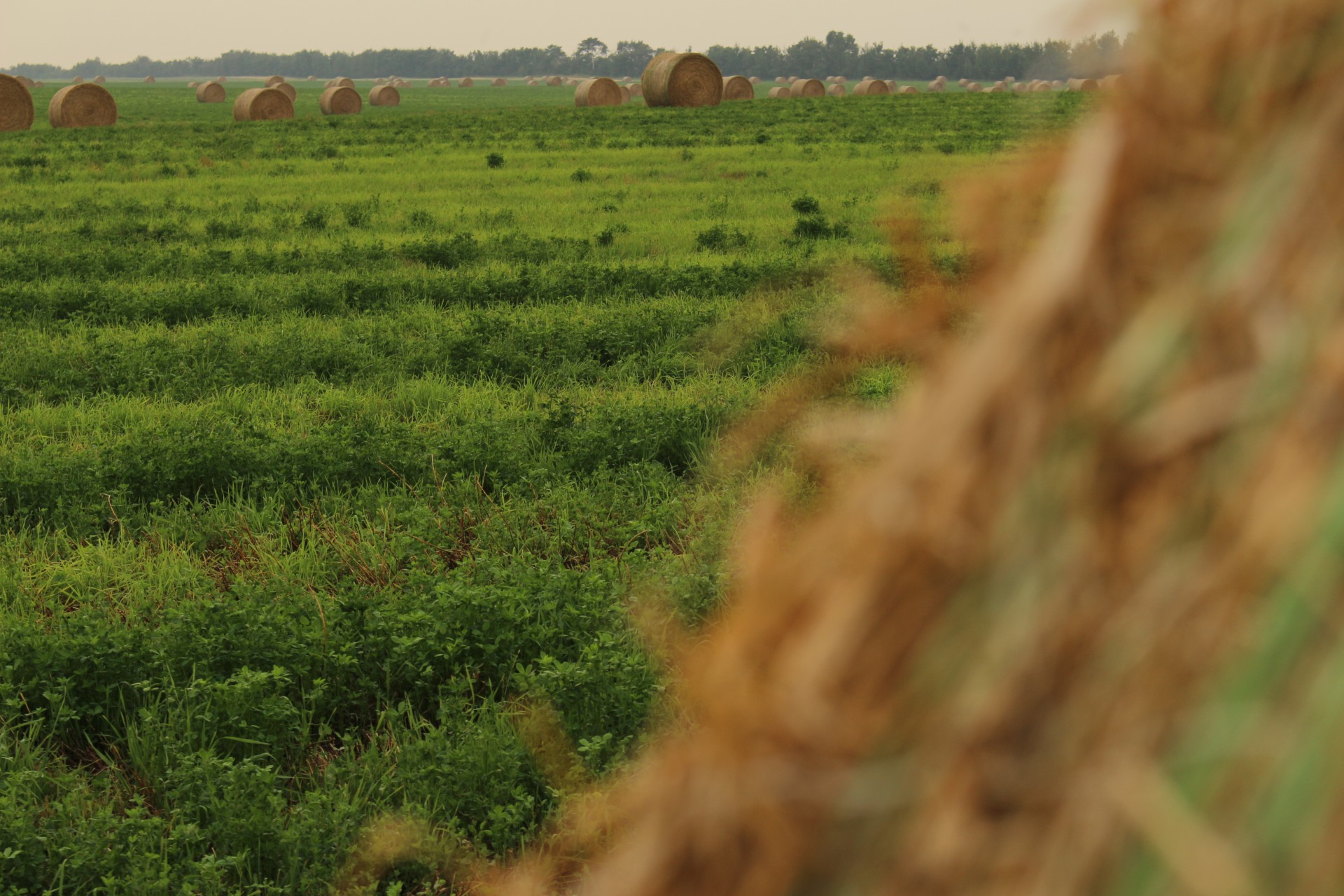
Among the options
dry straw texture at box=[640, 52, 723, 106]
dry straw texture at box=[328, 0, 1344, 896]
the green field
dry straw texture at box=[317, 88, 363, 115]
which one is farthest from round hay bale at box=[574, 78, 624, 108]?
dry straw texture at box=[328, 0, 1344, 896]

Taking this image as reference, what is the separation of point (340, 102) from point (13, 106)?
13.2 meters

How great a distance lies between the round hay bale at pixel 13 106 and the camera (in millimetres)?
29188

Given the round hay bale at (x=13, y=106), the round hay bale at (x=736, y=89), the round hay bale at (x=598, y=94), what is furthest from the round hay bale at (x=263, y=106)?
the round hay bale at (x=736, y=89)

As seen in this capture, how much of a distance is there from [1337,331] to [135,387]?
8.23 meters

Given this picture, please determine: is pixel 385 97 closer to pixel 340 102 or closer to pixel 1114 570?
pixel 340 102

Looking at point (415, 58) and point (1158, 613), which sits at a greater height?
point (415, 58)

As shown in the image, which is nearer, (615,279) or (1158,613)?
(1158,613)

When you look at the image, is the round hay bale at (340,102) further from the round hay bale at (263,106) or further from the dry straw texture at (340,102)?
the round hay bale at (263,106)

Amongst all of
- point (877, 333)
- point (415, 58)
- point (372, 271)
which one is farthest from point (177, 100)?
point (415, 58)

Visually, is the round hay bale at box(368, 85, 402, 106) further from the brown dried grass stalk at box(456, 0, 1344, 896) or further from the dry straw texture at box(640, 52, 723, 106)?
the brown dried grass stalk at box(456, 0, 1344, 896)

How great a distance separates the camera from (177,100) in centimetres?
5597

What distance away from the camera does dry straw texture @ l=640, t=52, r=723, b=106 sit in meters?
36.4

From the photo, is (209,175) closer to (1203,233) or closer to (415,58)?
(1203,233)

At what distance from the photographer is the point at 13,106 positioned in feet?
96.5
